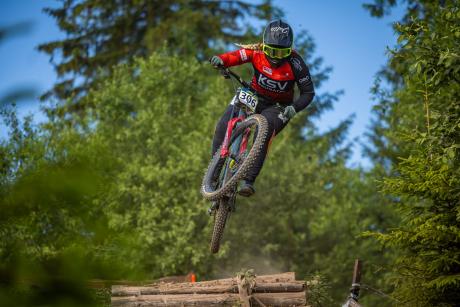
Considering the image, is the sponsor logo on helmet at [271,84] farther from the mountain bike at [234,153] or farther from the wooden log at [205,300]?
the wooden log at [205,300]

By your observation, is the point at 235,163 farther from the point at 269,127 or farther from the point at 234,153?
the point at 269,127

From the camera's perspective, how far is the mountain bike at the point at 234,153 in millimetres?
9820

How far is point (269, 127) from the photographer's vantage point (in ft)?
32.7

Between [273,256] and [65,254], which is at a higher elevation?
[273,256]

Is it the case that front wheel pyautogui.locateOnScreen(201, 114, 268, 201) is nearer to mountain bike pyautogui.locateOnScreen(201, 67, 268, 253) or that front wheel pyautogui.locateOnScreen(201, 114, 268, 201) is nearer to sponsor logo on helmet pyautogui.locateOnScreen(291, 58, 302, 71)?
mountain bike pyautogui.locateOnScreen(201, 67, 268, 253)

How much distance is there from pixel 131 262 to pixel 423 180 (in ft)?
31.3

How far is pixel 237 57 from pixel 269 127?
1144 millimetres

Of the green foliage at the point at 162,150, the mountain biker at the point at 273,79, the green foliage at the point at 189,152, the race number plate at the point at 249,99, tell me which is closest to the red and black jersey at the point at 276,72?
the mountain biker at the point at 273,79

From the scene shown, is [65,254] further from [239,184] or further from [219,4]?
[219,4]

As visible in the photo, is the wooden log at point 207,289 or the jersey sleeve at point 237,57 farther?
the wooden log at point 207,289

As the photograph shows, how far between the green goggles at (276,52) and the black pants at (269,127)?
2.58ft

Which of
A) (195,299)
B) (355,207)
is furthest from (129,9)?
(195,299)

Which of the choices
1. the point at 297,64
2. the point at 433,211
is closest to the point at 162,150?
the point at 433,211

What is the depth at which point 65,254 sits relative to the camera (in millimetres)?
1598
